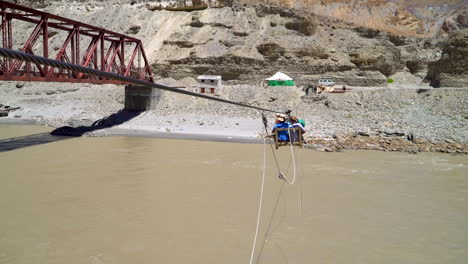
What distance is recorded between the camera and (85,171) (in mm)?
13578

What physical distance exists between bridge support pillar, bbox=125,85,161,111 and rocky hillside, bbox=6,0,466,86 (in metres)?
6.96

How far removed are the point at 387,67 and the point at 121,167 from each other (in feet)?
88.5

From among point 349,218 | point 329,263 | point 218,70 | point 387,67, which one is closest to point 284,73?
point 218,70

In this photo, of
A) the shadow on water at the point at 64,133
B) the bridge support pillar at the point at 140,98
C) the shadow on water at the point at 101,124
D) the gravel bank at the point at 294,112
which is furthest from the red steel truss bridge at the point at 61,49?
the shadow on water at the point at 64,133

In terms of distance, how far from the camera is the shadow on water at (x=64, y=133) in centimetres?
1912

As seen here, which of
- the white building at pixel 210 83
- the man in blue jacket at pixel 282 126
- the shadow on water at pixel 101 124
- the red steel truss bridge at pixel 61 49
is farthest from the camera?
Answer: the white building at pixel 210 83

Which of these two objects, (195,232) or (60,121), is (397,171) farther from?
(60,121)

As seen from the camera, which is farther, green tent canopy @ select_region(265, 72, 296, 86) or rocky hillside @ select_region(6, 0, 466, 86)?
rocky hillside @ select_region(6, 0, 466, 86)

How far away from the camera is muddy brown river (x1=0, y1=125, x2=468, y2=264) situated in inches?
281

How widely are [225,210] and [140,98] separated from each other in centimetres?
2041

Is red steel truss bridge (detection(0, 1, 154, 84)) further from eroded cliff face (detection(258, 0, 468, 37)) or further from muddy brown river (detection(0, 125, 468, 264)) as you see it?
eroded cliff face (detection(258, 0, 468, 37))

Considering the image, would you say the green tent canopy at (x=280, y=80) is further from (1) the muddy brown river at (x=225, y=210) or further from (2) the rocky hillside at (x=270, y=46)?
(1) the muddy brown river at (x=225, y=210)

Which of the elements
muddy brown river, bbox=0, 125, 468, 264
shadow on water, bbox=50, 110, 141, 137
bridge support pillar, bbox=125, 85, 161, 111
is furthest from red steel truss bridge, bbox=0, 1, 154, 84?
muddy brown river, bbox=0, 125, 468, 264

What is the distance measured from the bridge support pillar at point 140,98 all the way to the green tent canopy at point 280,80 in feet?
31.5
